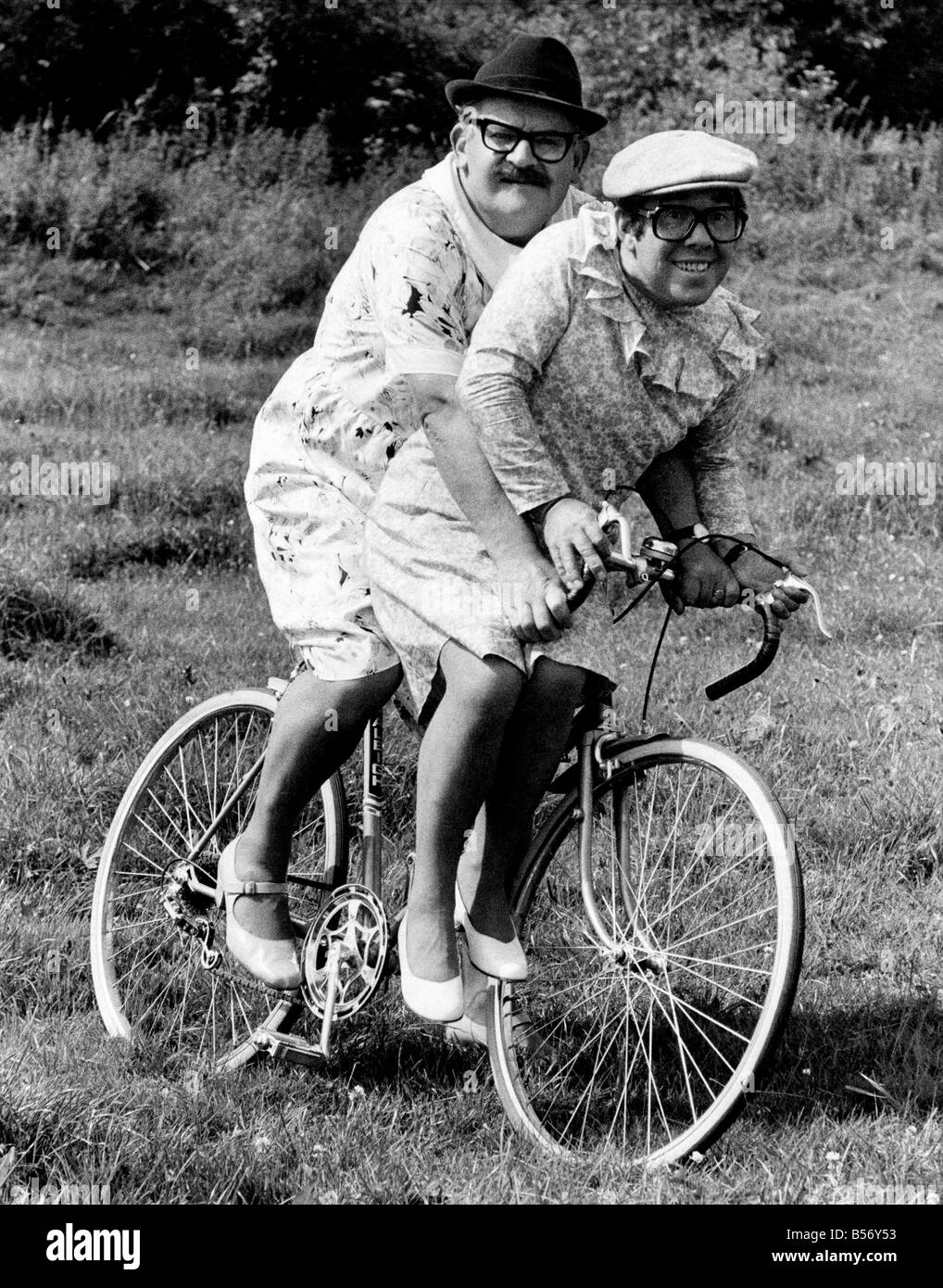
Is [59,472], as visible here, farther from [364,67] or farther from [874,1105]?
[364,67]

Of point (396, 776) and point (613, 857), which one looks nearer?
point (613, 857)

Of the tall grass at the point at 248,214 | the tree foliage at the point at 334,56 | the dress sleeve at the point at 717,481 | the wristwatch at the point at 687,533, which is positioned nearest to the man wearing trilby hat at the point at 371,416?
the wristwatch at the point at 687,533

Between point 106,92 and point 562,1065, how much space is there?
12363 millimetres

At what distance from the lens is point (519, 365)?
10.3 ft

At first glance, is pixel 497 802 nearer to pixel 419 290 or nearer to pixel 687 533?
pixel 687 533

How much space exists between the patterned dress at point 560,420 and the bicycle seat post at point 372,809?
1.37ft

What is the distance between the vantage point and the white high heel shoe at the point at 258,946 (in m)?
3.86

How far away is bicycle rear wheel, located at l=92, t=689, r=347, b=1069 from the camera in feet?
13.4

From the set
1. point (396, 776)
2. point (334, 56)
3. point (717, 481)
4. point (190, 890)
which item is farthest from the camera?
point (334, 56)

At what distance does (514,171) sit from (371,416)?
0.60m

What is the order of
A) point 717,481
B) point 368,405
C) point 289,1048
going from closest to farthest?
point 717,481, point 368,405, point 289,1048

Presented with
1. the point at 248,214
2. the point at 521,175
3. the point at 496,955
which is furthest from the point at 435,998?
the point at 248,214
